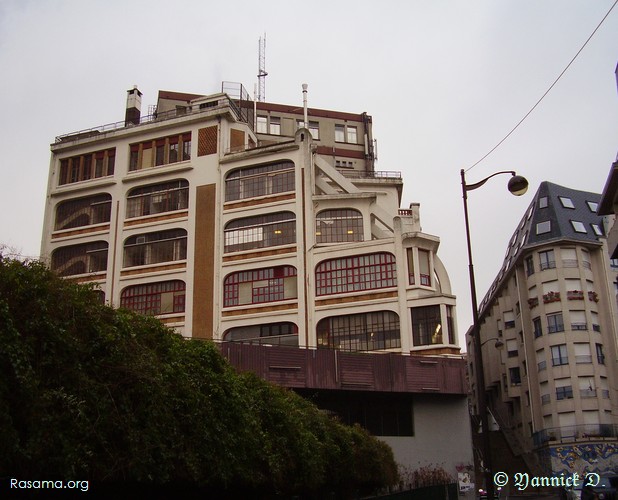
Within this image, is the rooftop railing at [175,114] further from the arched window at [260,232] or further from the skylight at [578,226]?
the skylight at [578,226]

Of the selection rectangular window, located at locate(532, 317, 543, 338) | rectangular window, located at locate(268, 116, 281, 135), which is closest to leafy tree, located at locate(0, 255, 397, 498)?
rectangular window, located at locate(532, 317, 543, 338)

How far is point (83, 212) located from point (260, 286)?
1666cm

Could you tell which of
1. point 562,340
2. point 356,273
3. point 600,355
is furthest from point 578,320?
point 356,273

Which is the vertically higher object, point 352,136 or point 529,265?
point 352,136

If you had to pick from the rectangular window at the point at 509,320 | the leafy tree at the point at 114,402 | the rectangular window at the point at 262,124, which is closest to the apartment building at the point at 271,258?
the rectangular window at the point at 262,124

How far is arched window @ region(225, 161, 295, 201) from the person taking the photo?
50234 millimetres

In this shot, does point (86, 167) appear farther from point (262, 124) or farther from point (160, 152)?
point (262, 124)

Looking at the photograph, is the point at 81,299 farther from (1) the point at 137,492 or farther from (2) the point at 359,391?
(2) the point at 359,391

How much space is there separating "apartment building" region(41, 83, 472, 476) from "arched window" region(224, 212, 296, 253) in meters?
0.10

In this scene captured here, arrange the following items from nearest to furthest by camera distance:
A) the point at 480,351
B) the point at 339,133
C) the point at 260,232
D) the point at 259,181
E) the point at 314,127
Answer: the point at 480,351
the point at 260,232
the point at 259,181
the point at 314,127
the point at 339,133

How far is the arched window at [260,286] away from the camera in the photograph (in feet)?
157

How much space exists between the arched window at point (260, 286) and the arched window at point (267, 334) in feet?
5.77

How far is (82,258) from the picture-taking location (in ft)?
176

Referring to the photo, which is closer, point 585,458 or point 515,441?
point 585,458
